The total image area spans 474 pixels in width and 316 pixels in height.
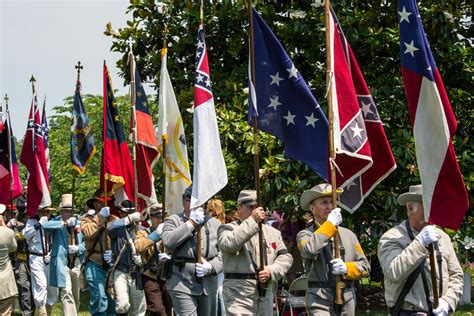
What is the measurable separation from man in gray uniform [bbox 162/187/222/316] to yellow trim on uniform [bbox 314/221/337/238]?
229cm

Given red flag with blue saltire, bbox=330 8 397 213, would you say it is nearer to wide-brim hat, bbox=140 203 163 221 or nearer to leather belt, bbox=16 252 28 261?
wide-brim hat, bbox=140 203 163 221

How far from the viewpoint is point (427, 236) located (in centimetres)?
869

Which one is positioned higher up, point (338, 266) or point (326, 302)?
point (338, 266)

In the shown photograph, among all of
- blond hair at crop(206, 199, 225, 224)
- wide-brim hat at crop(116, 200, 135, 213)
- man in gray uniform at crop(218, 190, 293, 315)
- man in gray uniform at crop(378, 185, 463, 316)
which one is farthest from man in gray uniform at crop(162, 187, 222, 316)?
wide-brim hat at crop(116, 200, 135, 213)

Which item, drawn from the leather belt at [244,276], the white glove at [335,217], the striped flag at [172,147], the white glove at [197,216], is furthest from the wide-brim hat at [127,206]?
the white glove at [335,217]

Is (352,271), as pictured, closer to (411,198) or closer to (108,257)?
(411,198)

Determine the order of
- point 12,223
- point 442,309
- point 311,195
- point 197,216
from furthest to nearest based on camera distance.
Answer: point 12,223 < point 197,216 < point 311,195 < point 442,309

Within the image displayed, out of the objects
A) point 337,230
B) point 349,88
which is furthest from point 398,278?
point 349,88

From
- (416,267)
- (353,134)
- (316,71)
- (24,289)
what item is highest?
(316,71)

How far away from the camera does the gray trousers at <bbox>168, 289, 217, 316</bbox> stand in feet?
39.3

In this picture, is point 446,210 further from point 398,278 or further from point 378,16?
point 378,16

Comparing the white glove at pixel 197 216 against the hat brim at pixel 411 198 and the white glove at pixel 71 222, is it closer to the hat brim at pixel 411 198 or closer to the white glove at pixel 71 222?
the hat brim at pixel 411 198

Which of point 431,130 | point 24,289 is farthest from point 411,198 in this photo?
point 24,289

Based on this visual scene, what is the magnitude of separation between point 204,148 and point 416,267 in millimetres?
3670
